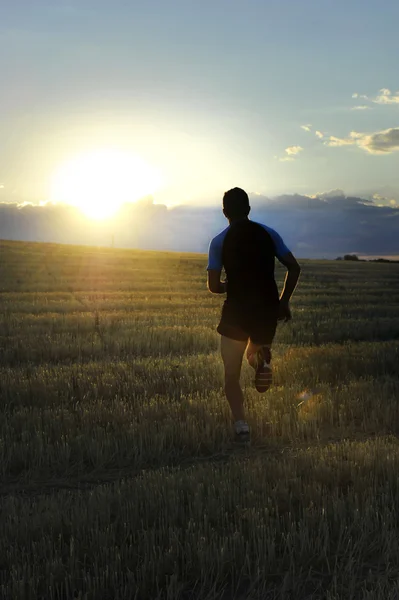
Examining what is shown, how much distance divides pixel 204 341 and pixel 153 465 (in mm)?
6240

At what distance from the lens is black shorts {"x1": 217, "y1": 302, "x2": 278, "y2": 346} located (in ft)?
18.9

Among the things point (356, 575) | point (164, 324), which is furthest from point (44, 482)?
point (164, 324)

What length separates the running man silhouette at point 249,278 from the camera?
18.6ft

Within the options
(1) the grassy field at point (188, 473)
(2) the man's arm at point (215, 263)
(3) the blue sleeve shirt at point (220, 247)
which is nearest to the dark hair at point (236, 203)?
(3) the blue sleeve shirt at point (220, 247)

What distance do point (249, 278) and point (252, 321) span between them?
404 mm

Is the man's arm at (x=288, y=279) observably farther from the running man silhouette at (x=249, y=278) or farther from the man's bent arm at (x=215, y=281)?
the man's bent arm at (x=215, y=281)

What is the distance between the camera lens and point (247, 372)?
29.5ft

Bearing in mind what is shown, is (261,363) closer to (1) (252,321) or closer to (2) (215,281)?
(1) (252,321)

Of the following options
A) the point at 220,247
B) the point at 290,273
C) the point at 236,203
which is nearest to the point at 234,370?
the point at 290,273

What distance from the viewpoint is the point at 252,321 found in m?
5.77

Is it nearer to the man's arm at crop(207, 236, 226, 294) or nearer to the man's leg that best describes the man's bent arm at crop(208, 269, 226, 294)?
the man's arm at crop(207, 236, 226, 294)

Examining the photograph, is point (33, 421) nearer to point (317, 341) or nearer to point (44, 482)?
point (44, 482)

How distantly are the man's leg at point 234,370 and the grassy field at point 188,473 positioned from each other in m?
0.28

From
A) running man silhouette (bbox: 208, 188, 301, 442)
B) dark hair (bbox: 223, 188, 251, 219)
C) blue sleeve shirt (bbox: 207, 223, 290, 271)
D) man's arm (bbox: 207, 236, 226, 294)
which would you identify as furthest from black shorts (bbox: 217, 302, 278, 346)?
dark hair (bbox: 223, 188, 251, 219)
